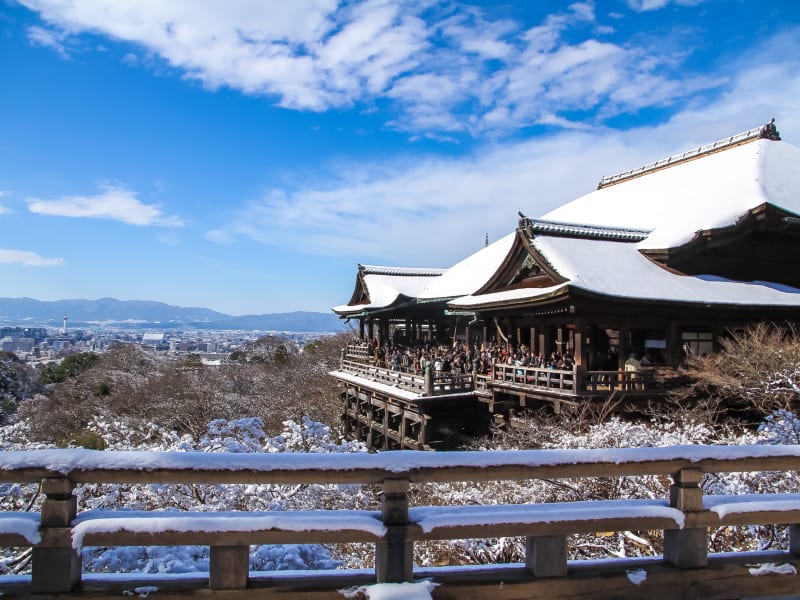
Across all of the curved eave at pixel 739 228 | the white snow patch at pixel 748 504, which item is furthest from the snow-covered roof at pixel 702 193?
the white snow patch at pixel 748 504

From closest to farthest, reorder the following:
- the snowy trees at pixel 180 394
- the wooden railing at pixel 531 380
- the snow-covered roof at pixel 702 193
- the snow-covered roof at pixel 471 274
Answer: the wooden railing at pixel 531 380 → the snow-covered roof at pixel 702 193 → the snow-covered roof at pixel 471 274 → the snowy trees at pixel 180 394

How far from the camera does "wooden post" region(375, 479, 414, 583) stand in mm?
2967

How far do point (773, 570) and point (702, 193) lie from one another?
1840 cm

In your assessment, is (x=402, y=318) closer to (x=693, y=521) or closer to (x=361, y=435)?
(x=361, y=435)

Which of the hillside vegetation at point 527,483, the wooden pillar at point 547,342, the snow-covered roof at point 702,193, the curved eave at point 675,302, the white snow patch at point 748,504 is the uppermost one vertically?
the snow-covered roof at point 702,193

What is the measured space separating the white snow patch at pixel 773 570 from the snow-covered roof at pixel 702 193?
13.5 m

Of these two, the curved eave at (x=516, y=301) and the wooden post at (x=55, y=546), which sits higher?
the curved eave at (x=516, y=301)

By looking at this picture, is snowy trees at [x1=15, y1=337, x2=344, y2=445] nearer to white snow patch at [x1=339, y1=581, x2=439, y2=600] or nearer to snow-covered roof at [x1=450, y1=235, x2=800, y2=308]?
snow-covered roof at [x1=450, y1=235, x2=800, y2=308]

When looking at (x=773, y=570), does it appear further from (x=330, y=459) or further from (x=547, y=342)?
(x=547, y=342)

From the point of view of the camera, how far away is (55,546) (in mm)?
2824

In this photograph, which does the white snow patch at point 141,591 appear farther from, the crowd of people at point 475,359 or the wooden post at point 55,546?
the crowd of people at point 475,359

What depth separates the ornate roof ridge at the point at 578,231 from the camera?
1598cm

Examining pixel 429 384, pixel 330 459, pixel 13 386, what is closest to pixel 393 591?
pixel 330 459

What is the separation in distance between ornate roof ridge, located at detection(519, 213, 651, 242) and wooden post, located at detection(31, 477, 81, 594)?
14427 mm
